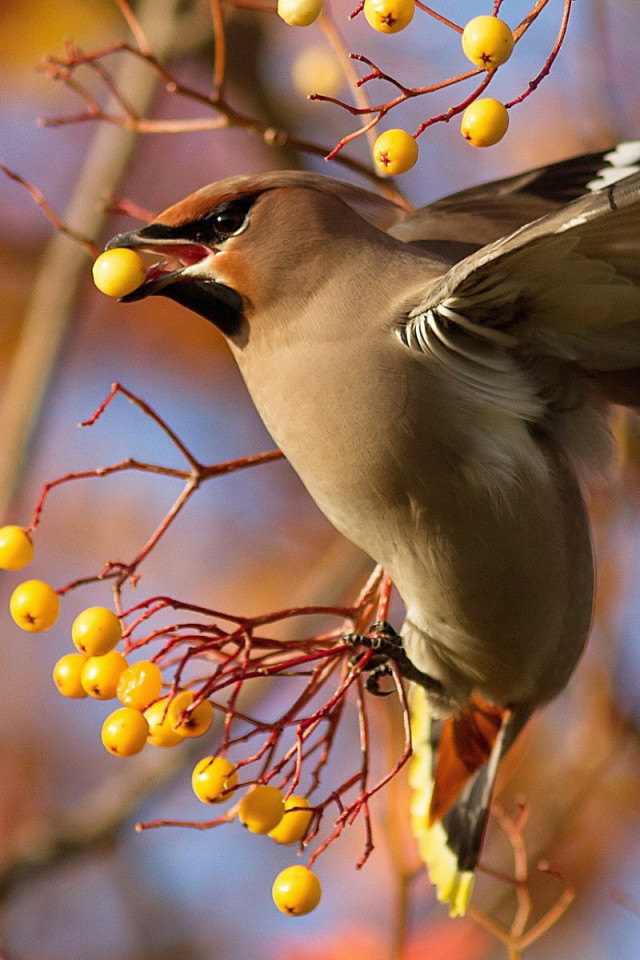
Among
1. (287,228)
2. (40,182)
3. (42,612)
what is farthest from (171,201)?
(42,612)

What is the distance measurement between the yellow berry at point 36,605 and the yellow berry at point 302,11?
1.10 metres

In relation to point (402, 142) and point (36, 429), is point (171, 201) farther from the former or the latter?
point (402, 142)

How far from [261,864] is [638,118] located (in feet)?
12.4

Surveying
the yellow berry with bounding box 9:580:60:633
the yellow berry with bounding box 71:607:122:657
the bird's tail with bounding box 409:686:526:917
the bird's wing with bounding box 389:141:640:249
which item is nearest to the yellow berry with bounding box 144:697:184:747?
the yellow berry with bounding box 71:607:122:657

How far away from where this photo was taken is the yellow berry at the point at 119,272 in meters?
2.44

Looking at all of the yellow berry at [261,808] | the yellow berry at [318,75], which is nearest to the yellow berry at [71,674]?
the yellow berry at [261,808]

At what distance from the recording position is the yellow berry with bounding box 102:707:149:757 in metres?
2.24

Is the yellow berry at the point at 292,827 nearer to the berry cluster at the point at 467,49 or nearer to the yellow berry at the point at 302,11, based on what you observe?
the berry cluster at the point at 467,49

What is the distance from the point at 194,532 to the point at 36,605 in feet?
13.1

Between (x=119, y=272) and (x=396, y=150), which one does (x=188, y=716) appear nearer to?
(x=119, y=272)

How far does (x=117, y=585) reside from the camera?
240cm

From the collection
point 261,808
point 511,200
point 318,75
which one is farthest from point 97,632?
point 318,75

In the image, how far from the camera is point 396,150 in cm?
222

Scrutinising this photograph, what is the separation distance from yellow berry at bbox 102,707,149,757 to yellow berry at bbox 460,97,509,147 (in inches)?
45.3
